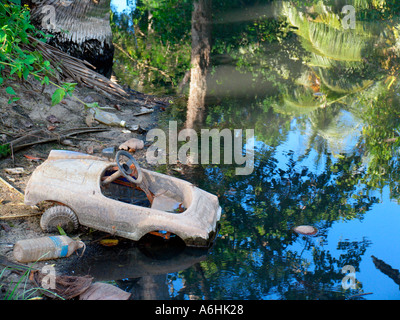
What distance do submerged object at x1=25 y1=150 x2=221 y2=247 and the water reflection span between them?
1.30 feet

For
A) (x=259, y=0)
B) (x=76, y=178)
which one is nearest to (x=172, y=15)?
(x=259, y=0)

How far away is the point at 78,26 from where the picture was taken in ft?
33.8

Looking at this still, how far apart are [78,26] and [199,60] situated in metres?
3.31

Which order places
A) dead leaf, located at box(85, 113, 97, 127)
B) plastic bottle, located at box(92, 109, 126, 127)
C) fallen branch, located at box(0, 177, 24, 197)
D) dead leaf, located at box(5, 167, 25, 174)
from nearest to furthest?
fallen branch, located at box(0, 177, 24, 197) → dead leaf, located at box(5, 167, 25, 174) → dead leaf, located at box(85, 113, 97, 127) → plastic bottle, located at box(92, 109, 126, 127)

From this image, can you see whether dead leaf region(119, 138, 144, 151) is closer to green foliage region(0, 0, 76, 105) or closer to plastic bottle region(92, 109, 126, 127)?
plastic bottle region(92, 109, 126, 127)

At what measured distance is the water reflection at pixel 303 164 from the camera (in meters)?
5.21

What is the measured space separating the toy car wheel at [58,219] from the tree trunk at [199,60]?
403 centimetres

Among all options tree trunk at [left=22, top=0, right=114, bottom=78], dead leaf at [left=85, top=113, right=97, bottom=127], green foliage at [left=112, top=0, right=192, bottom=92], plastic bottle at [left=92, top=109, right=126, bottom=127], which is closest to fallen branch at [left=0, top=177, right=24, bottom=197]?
dead leaf at [left=85, top=113, right=97, bottom=127]

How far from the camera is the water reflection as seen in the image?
17.1 feet

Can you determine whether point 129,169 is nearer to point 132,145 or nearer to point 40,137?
point 132,145

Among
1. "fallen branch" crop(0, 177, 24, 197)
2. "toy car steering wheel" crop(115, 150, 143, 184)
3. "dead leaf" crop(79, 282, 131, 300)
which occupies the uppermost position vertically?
"toy car steering wheel" crop(115, 150, 143, 184)

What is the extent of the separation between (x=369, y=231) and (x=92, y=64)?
6.88m

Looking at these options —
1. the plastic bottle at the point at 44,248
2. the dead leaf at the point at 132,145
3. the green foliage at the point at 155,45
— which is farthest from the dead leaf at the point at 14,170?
the green foliage at the point at 155,45

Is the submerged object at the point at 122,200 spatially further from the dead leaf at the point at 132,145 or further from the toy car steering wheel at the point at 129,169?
the dead leaf at the point at 132,145
